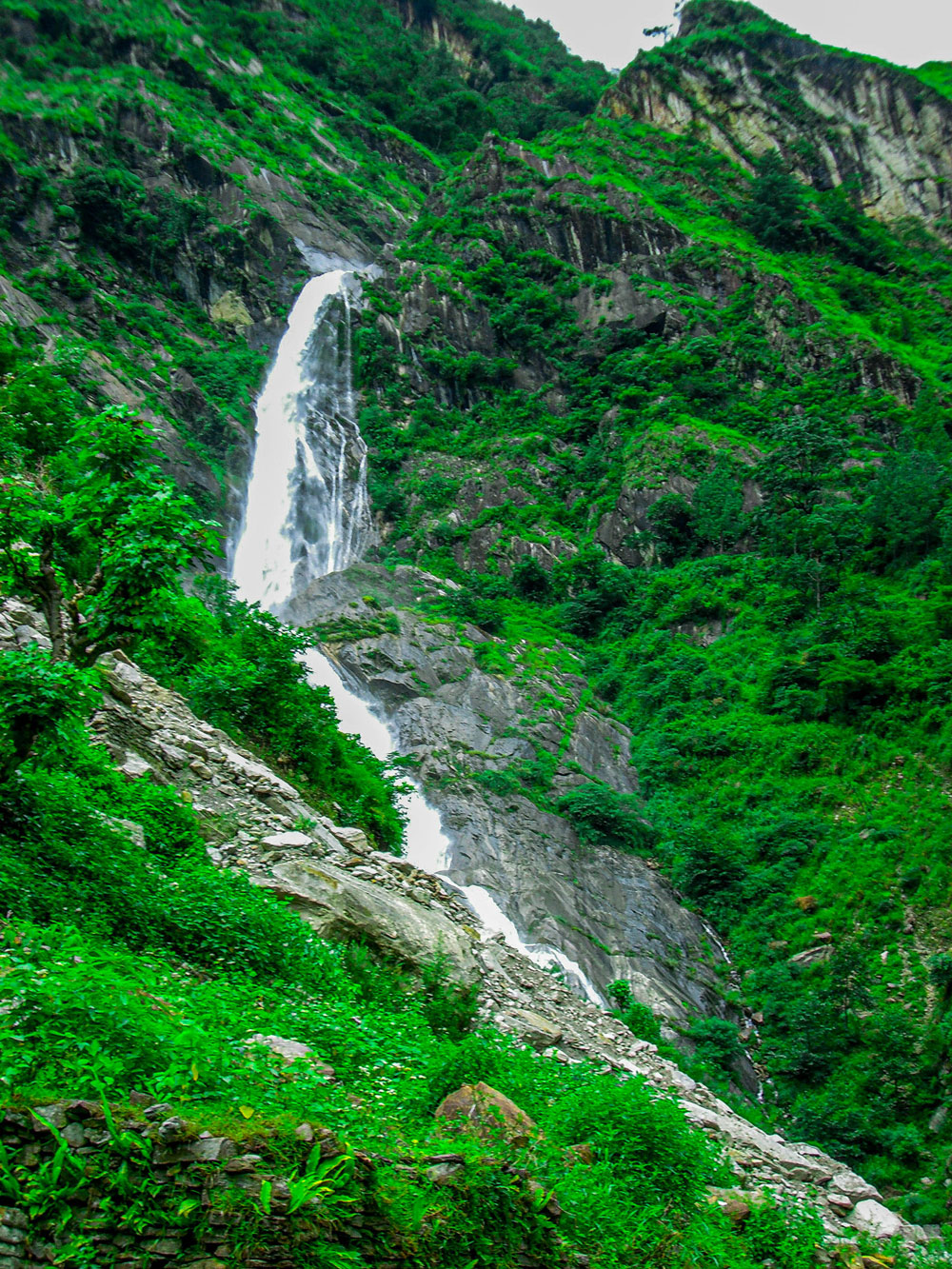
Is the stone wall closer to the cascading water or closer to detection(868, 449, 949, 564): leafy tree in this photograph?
the cascading water

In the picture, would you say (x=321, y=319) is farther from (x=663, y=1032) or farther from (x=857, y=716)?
(x=663, y=1032)

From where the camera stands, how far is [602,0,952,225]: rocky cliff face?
228ft

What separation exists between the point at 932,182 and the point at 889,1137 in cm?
7689

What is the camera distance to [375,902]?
8.80m

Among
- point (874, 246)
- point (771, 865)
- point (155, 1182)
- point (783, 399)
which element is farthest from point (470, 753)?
point (874, 246)

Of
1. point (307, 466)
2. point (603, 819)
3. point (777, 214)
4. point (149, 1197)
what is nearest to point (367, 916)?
point (149, 1197)

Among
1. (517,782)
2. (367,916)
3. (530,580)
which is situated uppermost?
(530,580)

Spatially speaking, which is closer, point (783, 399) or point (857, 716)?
point (857, 716)

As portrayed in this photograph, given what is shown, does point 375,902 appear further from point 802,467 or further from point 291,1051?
point 802,467

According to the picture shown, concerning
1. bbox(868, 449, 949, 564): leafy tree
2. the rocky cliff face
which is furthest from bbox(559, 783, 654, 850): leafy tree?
the rocky cliff face

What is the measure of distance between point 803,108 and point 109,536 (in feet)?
277

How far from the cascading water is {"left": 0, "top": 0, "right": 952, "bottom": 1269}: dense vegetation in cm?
157

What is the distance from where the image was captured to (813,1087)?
20922 mm

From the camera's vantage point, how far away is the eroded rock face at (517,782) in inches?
956
